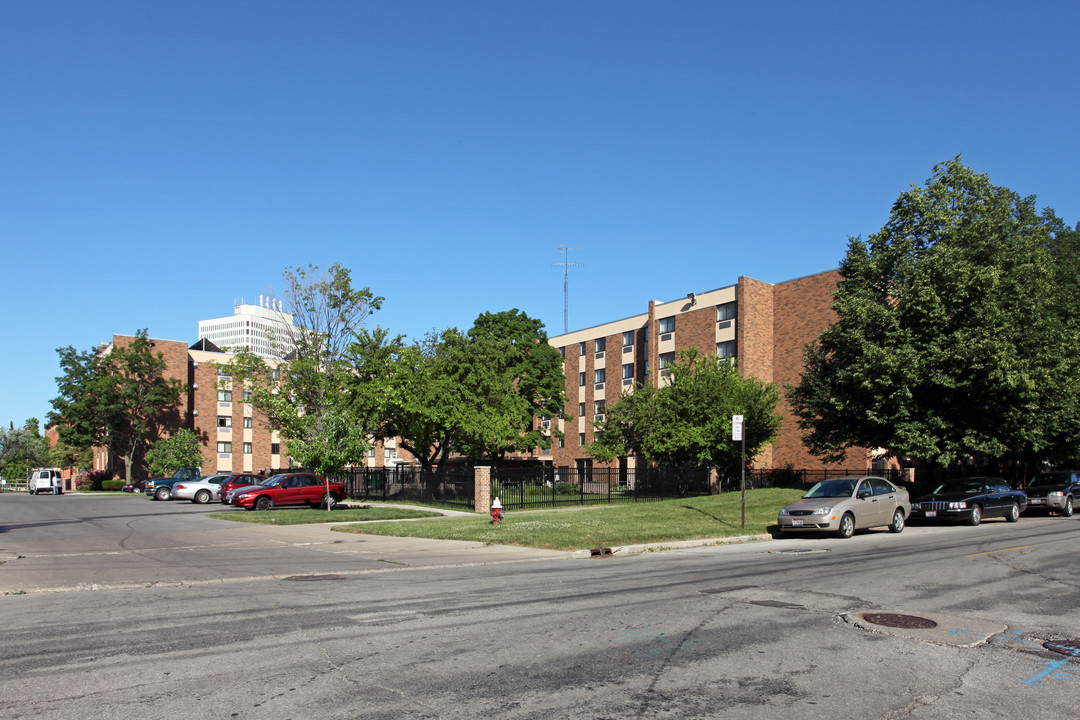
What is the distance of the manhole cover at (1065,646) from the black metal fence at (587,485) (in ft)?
70.2

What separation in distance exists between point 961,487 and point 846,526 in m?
8.09

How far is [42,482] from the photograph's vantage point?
5916 centimetres

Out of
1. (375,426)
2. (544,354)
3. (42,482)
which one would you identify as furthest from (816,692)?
(42,482)

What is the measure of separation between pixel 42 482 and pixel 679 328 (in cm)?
5113

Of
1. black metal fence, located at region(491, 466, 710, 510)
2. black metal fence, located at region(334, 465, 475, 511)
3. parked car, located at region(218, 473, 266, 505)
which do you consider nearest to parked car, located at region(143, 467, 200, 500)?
parked car, located at region(218, 473, 266, 505)

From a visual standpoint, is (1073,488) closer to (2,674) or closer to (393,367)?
(393,367)

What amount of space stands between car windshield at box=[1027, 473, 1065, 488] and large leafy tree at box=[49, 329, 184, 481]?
62338mm

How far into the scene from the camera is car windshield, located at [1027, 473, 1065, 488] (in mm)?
Result: 27656

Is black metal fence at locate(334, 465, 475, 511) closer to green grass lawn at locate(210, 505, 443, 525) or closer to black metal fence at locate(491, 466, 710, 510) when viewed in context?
black metal fence at locate(491, 466, 710, 510)

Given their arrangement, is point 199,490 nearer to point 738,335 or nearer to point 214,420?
point 214,420

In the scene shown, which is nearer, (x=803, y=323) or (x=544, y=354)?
(x=803, y=323)

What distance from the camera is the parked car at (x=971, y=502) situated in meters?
22.2

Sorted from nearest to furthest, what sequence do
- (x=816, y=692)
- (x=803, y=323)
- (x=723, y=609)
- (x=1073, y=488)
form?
(x=816, y=692) → (x=723, y=609) → (x=1073, y=488) → (x=803, y=323)

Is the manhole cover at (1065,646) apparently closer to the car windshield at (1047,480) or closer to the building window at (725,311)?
the car windshield at (1047,480)
